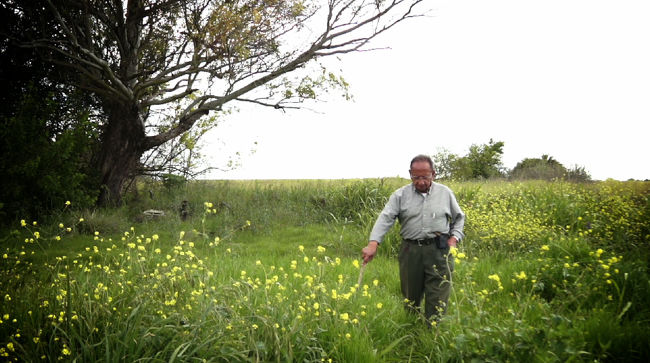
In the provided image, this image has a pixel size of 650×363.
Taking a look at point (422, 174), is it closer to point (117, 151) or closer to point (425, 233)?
point (425, 233)

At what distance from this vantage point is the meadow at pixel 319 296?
11.9 feet

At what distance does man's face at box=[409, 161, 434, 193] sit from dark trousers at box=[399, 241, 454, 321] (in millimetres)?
685

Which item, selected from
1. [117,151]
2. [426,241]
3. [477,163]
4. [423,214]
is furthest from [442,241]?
[477,163]

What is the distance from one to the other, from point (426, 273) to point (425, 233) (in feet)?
1.54

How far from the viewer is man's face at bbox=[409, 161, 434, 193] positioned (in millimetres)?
5188

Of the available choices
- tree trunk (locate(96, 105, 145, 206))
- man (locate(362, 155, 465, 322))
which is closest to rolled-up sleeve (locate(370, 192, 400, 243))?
man (locate(362, 155, 465, 322))

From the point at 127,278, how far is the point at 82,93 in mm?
11297

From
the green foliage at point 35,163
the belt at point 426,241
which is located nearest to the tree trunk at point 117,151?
the green foliage at point 35,163

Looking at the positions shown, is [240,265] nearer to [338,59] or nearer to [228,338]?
[228,338]

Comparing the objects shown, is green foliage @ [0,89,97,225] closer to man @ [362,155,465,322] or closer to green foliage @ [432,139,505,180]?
man @ [362,155,465,322]

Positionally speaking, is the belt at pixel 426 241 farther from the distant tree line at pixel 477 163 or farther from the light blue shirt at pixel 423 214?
the distant tree line at pixel 477 163

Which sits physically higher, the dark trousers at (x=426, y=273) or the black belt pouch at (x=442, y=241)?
the black belt pouch at (x=442, y=241)

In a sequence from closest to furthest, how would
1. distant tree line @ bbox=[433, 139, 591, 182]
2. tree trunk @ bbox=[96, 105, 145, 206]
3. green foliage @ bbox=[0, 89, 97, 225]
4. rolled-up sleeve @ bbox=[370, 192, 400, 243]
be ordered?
rolled-up sleeve @ bbox=[370, 192, 400, 243] → green foliage @ bbox=[0, 89, 97, 225] → tree trunk @ bbox=[96, 105, 145, 206] → distant tree line @ bbox=[433, 139, 591, 182]

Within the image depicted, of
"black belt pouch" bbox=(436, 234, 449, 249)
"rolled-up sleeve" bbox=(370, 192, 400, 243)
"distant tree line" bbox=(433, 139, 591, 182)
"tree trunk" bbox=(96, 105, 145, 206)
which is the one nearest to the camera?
"black belt pouch" bbox=(436, 234, 449, 249)
